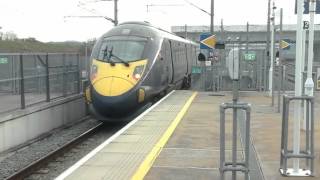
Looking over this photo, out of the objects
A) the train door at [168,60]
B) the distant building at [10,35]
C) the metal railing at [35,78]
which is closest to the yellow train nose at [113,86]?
the metal railing at [35,78]

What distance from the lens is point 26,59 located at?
17312 mm

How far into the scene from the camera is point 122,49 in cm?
1709

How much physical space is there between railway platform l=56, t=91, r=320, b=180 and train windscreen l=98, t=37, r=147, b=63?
2764 mm

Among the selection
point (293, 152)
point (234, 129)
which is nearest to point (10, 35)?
point (293, 152)

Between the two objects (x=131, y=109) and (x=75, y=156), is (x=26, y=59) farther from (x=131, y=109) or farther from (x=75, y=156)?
(x=75, y=156)

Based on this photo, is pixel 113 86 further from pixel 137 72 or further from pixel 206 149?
pixel 206 149

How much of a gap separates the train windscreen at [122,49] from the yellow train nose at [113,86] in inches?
30.4

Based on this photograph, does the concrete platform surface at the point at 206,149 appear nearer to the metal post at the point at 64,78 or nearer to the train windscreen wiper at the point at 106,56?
the train windscreen wiper at the point at 106,56

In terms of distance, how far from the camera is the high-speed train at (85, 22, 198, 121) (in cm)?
1599

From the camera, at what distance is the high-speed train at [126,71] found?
16.0 meters

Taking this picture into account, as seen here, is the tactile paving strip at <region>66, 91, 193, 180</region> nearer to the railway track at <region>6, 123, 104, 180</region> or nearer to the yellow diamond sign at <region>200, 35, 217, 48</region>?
the railway track at <region>6, 123, 104, 180</region>

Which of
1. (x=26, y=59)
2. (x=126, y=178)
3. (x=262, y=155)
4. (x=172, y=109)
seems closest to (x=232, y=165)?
(x=126, y=178)

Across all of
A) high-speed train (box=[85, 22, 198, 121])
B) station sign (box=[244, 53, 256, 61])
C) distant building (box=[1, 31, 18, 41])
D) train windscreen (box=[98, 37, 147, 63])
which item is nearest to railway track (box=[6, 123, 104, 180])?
high-speed train (box=[85, 22, 198, 121])

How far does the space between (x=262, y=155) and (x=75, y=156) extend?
5.63m
